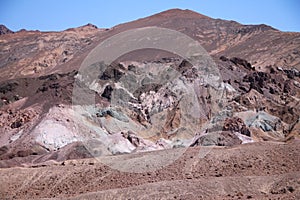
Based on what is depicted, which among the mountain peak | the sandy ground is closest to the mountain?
the sandy ground

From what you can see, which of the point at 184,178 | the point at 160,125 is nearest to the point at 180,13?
the point at 160,125

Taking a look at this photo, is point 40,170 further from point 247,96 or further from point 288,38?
point 288,38

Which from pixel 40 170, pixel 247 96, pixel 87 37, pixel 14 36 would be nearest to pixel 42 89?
pixel 247 96

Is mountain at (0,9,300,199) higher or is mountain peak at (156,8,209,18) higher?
mountain peak at (156,8,209,18)

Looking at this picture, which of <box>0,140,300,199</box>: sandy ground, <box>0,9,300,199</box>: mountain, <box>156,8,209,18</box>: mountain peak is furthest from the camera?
<box>156,8,209,18</box>: mountain peak

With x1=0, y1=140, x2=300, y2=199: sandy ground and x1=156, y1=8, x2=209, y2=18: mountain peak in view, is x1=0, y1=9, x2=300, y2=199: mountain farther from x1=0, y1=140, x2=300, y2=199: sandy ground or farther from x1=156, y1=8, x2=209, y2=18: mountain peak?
x1=156, y1=8, x2=209, y2=18: mountain peak

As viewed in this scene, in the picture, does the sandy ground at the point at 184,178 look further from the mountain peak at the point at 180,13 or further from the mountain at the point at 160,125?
the mountain peak at the point at 180,13

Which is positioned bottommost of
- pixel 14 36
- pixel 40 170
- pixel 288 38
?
pixel 40 170

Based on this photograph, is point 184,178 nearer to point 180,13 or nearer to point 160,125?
point 160,125
